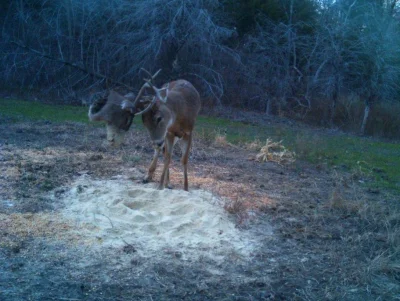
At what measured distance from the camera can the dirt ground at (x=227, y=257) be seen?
4.69 m

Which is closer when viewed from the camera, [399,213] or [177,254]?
[177,254]

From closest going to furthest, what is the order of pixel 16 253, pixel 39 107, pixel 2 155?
pixel 16 253 < pixel 2 155 < pixel 39 107

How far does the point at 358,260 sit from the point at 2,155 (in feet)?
21.0

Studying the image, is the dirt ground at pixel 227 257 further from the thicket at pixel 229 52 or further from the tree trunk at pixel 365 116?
the tree trunk at pixel 365 116

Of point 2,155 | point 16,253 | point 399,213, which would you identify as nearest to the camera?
point 16,253

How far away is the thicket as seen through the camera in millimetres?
18266

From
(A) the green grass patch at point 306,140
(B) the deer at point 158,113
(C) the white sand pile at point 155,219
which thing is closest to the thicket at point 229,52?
(A) the green grass patch at point 306,140

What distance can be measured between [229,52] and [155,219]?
14086mm

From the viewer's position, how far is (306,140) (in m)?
14.6

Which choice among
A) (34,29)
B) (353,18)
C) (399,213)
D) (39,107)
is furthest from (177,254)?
(353,18)

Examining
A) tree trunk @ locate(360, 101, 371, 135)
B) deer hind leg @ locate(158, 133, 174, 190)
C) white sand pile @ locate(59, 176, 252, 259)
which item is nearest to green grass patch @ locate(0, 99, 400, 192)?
tree trunk @ locate(360, 101, 371, 135)

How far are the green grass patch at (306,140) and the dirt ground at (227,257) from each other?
182cm

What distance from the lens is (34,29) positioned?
19.7 metres

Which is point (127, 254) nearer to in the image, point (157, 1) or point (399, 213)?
point (399, 213)
